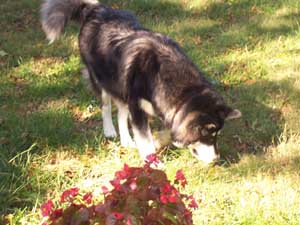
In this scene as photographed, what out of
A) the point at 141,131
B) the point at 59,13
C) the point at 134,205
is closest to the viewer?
the point at 134,205

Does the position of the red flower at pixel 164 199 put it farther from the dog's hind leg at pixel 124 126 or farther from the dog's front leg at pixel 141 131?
the dog's hind leg at pixel 124 126

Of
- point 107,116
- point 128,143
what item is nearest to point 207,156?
point 128,143

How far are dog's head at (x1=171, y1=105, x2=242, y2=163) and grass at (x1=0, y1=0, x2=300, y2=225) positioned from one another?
176 millimetres

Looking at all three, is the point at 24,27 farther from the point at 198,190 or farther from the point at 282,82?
the point at 198,190

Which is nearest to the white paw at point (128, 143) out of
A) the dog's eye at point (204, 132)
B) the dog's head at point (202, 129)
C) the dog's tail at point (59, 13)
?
the dog's head at point (202, 129)

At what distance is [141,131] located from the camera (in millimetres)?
4773

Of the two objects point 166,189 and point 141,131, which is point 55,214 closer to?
point 166,189

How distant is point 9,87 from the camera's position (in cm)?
645

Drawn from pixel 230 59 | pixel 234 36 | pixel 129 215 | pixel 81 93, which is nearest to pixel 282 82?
pixel 230 59

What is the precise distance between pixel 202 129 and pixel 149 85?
62cm

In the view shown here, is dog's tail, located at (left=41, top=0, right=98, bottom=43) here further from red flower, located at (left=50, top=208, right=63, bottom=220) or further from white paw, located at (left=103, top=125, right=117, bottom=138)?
red flower, located at (left=50, top=208, right=63, bottom=220)

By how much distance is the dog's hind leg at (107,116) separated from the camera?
5405mm

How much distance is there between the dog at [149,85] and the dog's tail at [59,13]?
2 cm

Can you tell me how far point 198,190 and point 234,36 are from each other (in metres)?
4.25
